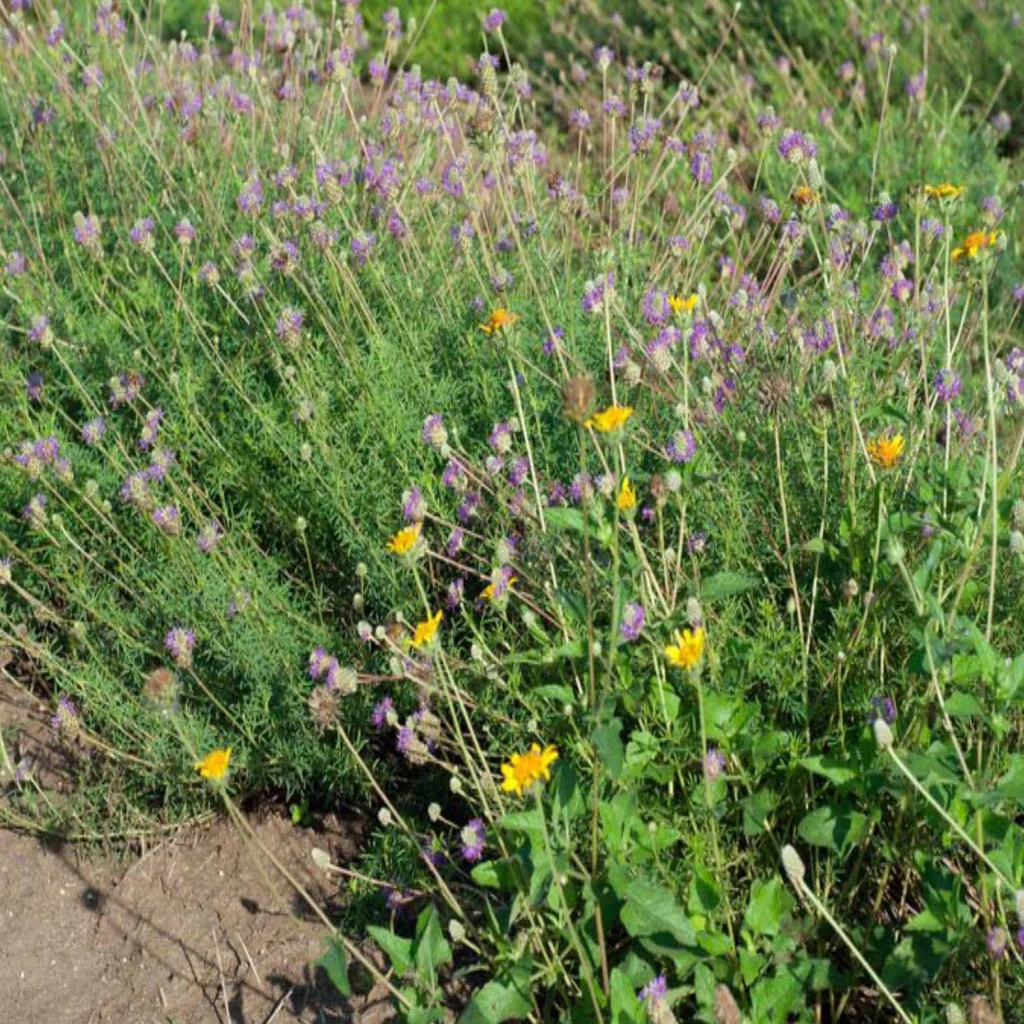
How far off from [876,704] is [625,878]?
419 millimetres

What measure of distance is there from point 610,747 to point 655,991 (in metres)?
0.32

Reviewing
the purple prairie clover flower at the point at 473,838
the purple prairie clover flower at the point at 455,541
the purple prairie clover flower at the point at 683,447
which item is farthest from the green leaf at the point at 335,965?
the purple prairie clover flower at the point at 683,447

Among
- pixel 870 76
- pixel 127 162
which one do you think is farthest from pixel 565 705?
pixel 870 76

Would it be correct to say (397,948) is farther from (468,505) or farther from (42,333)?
(42,333)

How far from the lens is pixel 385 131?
391cm

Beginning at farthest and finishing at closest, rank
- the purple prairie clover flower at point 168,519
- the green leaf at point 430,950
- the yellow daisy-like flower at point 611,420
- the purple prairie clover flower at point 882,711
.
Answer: the purple prairie clover flower at point 168,519 → the green leaf at point 430,950 → the purple prairie clover flower at point 882,711 → the yellow daisy-like flower at point 611,420

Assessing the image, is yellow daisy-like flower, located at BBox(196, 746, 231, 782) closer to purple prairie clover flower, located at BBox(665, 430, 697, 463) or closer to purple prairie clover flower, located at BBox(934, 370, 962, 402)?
purple prairie clover flower, located at BBox(665, 430, 697, 463)

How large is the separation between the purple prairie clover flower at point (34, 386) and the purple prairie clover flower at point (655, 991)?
1.88 metres

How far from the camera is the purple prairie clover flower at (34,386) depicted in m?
3.21

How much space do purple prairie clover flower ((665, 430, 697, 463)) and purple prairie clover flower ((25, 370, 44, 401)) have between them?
1438 mm

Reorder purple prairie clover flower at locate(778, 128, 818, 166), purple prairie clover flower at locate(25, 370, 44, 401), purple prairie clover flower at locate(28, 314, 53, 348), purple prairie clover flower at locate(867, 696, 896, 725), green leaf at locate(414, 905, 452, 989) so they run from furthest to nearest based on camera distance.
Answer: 1. purple prairie clover flower at locate(25, 370, 44, 401)
2. purple prairie clover flower at locate(28, 314, 53, 348)
3. purple prairie clover flower at locate(778, 128, 818, 166)
4. green leaf at locate(414, 905, 452, 989)
5. purple prairie clover flower at locate(867, 696, 896, 725)

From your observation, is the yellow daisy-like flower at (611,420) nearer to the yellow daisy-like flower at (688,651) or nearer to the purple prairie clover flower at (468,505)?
the yellow daisy-like flower at (688,651)

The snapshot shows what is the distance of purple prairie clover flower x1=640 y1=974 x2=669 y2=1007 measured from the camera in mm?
1845

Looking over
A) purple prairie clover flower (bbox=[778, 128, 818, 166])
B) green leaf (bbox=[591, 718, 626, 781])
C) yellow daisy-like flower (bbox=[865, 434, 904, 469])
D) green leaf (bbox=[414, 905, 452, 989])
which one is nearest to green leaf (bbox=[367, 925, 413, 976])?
green leaf (bbox=[414, 905, 452, 989])
